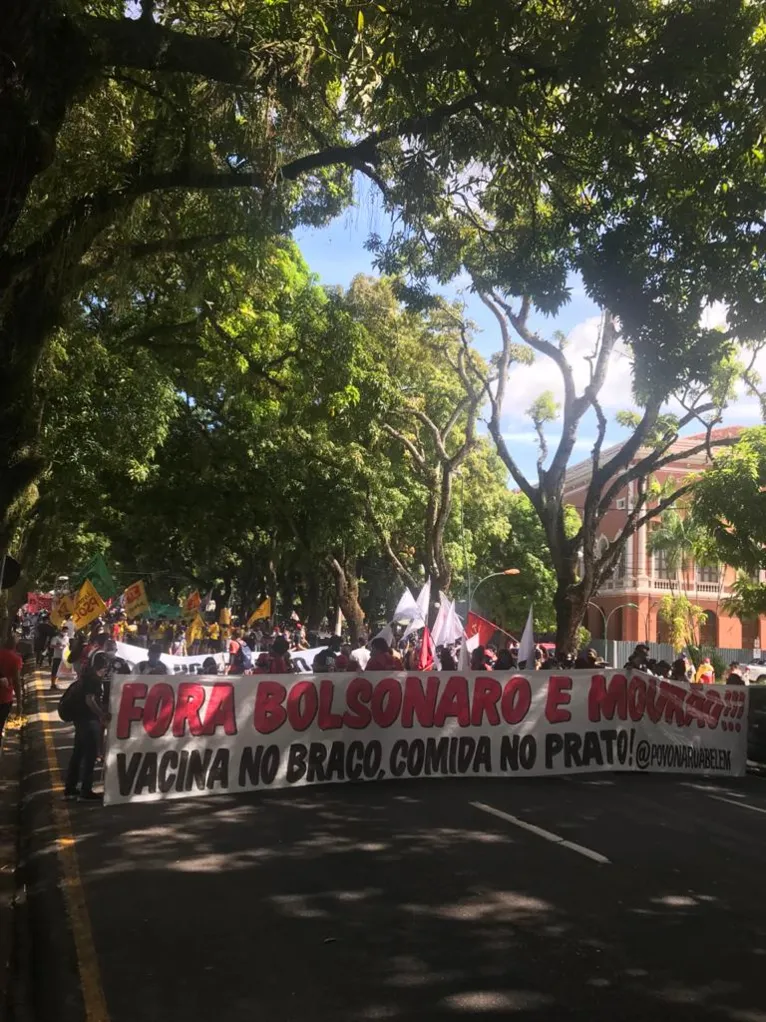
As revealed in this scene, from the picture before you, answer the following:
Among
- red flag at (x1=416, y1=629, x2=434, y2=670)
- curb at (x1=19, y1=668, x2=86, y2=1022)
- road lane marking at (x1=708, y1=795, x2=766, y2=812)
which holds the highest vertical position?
red flag at (x1=416, y1=629, x2=434, y2=670)

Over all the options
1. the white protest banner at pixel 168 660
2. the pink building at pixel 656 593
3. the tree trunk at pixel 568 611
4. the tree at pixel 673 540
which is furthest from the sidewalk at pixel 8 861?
the pink building at pixel 656 593

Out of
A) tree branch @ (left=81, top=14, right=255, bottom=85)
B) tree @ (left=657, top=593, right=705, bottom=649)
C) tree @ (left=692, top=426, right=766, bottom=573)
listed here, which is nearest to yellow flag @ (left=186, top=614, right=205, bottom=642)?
tree @ (left=692, top=426, right=766, bottom=573)

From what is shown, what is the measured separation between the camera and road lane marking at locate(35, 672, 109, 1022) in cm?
418

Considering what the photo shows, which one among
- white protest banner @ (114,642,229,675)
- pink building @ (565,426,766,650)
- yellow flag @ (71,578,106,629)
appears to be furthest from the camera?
pink building @ (565,426,766,650)

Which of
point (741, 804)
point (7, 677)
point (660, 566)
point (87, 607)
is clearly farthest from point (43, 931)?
point (660, 566)

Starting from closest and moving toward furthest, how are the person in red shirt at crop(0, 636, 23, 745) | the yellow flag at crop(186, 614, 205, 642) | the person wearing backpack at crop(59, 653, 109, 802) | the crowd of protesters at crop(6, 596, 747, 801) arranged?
the person wearing backpack at crop(59, 653, 109, 802), the crowd of protesters at crop(6, 596, 747, 801), the person in red shirt at crop(0, 636, 23, 745), the yellow flag at crop(186, 614, 205, 642)

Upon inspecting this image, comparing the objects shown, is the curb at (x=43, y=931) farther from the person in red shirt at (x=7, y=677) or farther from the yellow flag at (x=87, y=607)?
the yellow flag at (x=87, y=607)

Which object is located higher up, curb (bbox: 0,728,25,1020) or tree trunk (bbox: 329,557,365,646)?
tree trunk (bbox: 329,557,365,646)

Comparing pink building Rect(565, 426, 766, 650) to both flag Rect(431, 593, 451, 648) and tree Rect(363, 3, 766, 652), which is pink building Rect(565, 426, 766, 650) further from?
tree Rect(363, 3, 766, 652)

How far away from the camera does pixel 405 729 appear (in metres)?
10.4

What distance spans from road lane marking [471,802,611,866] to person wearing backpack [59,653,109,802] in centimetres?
389

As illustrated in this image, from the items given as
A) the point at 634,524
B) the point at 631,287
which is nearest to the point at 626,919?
the point at 631,287

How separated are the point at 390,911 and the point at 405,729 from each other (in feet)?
16.0

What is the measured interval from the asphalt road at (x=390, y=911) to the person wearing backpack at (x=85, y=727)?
334 millimetres
